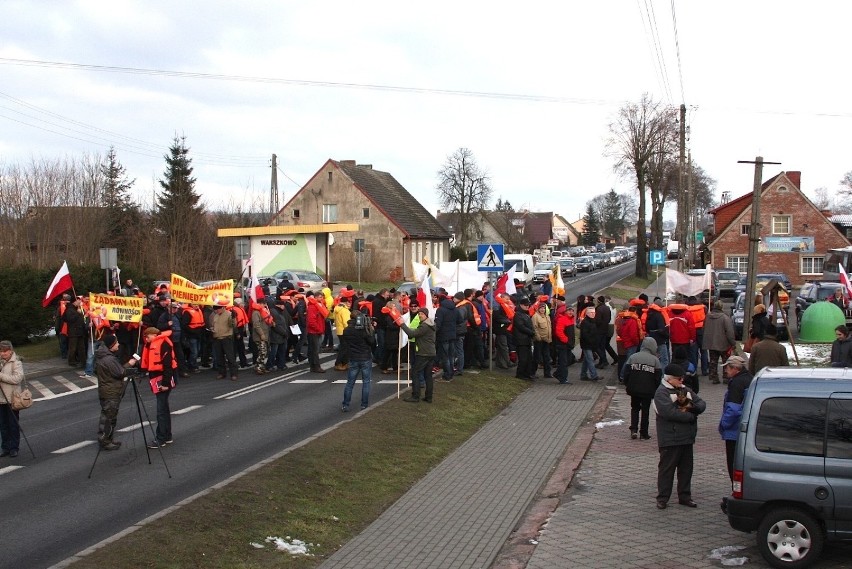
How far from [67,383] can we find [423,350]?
29.3 feet

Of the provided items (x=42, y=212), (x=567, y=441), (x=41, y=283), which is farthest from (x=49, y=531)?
(x=42, y=212)

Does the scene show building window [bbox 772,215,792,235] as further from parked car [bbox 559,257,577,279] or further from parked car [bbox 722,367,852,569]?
parked car [bbox 722,367,852,569]

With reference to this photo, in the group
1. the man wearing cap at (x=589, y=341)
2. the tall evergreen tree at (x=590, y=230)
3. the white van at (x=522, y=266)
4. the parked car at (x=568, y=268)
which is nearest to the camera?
the man wearing cap at (x=589, y=341)

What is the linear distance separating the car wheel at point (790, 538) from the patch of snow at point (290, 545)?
409 centimetres

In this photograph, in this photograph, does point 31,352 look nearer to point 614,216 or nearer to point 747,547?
point 747,547

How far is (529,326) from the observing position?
18.7 metres

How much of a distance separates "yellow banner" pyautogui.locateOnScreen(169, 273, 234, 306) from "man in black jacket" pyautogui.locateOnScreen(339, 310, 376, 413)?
5.33m

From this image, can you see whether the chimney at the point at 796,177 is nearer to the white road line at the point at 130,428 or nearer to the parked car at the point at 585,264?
the parked car at the point at 585,264

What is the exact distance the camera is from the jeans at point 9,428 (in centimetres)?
1173

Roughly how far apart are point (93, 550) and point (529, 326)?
12.3 metres

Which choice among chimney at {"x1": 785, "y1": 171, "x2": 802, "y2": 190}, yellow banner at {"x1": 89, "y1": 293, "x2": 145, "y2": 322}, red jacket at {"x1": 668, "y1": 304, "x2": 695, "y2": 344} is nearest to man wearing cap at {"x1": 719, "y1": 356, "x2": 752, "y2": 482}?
red jacket at {"x1": 668, "y1": 304, "x2": 695, "y2": 344}

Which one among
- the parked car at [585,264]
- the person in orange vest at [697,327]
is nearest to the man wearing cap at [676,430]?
the person in orange vest at [697,327]

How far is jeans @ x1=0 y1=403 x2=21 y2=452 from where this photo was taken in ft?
38.5

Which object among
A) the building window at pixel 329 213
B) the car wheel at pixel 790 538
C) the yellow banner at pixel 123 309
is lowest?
the car wheel at pixel 790 538
